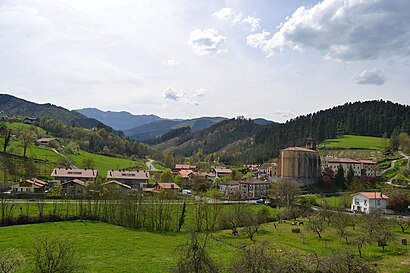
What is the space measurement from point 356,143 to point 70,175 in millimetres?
120274

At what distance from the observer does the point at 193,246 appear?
21062 millimetres

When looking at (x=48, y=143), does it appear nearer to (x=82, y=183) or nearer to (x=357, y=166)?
(x=82, y=183)

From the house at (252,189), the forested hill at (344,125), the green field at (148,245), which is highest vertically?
the forested hill at (344,125)

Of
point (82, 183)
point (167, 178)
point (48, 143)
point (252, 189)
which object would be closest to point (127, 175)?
point (167, 178)

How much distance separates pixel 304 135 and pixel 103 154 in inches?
3621

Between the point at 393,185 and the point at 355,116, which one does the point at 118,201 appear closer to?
the point at 393,185

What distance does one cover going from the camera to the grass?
155875mm

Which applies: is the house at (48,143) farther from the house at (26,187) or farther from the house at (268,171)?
the house at (268,171)

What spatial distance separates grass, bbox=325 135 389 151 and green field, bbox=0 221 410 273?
109971 millimetres

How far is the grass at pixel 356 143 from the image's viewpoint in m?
156

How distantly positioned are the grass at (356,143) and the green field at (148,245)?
361 ft

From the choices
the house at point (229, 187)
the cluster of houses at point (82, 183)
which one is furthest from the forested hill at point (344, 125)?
the cluster of houses at point (82, 183)

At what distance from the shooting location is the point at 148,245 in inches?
1713

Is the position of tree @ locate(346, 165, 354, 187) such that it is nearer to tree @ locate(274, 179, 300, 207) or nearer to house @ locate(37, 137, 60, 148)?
tree @ locate(274, 179, 300, 207)
